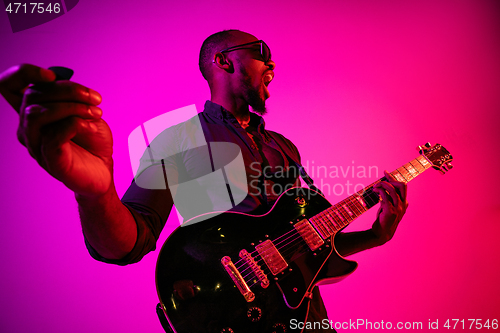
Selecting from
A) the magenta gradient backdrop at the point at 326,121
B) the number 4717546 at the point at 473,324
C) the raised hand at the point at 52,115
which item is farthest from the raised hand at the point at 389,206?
the number 4717546 at the point at 473,324

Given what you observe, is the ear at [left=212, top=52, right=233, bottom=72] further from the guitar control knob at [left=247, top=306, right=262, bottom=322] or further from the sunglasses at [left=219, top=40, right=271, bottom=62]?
the guitar control knob at [left=247, top=306, right=262, bottom=322]

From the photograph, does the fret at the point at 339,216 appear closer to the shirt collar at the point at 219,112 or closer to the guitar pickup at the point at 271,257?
the guitar pickup at the point at 271,257

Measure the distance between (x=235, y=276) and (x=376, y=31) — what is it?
2892mm

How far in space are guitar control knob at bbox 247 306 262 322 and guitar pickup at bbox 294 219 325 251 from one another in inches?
14.1

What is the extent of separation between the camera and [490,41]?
2957mm

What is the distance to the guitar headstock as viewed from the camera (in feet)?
5.82

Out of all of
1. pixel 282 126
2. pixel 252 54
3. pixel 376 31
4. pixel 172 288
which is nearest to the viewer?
pixel 172 288

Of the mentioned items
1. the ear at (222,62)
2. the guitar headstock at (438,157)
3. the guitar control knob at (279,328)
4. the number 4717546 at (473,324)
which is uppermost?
the ear at (222,62)

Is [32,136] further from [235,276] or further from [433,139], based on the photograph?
[433,139]

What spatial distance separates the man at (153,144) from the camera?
0.48m

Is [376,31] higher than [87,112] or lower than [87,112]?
higher

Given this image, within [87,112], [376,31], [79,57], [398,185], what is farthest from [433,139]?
[79,57]

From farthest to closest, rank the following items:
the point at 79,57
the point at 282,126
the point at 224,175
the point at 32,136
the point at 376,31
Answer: the point at 376,31
the point at 282,126
the point at 79,57
the point at 224,175
the point at 32,136

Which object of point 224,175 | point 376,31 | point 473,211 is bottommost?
point 473,211
